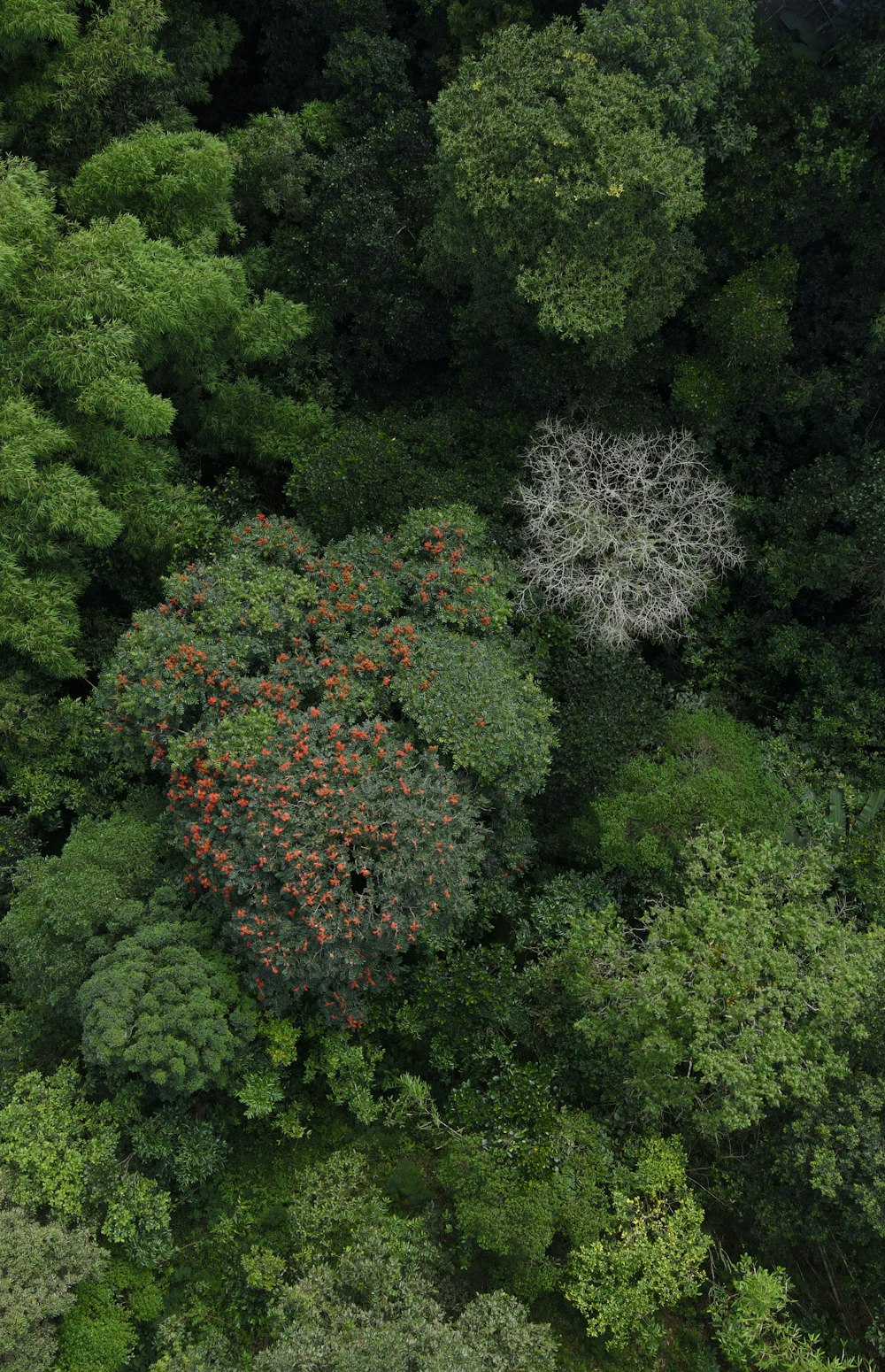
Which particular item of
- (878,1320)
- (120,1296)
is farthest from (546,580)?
(120,1296)

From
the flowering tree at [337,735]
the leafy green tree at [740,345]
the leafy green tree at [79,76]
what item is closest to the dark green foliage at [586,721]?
the flowering tree at [337,735]

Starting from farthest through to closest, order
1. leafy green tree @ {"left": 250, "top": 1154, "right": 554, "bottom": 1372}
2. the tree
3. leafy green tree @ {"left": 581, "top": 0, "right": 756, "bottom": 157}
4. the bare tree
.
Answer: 1. the bare tree
2. leafy green tree @ {"left": 581, "top": 0, "right": 756, "bottom": 157}
3. the tree
4. leafy green tree @ {"left": 250, "top": 1154, "right": 554, "bottom": 1372}

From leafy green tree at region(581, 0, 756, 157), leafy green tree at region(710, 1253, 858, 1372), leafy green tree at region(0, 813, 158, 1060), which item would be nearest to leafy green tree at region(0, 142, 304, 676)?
leafy green tree at region(0, 813, 158, 1060)

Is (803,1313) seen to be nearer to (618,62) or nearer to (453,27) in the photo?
(618,62)

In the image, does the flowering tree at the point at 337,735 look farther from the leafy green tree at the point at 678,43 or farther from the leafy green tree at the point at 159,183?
the leafy green tree at the point at 678,43

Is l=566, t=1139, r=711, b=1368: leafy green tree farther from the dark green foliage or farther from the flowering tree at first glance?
the dark green foliage

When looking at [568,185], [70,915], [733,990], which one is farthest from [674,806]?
[568,185]
